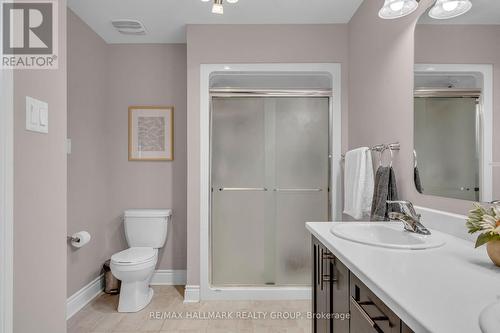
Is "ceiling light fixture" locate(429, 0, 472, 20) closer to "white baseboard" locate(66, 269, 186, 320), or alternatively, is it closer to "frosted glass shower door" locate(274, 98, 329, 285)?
"frosted glass shower door" locate(274, 98, 329, 285)

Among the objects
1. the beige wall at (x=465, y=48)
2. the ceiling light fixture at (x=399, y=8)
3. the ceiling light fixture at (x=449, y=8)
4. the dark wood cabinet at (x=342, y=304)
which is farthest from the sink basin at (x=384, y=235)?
the ceiling light fixture at (x=399, y=8)

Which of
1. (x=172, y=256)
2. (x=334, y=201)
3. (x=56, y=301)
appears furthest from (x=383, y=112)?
(x=172, y=256)

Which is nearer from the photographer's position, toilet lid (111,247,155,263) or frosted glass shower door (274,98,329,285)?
toilet lid (111,247,155,263)

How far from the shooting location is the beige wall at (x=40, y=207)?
2.99ft

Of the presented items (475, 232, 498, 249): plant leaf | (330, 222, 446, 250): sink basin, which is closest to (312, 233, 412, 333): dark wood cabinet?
(330, 222, 446, 250): sink basin

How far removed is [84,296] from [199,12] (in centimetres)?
263

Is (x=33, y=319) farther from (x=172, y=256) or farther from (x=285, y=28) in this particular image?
(x=285, y=28)

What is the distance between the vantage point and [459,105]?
47.9 inches

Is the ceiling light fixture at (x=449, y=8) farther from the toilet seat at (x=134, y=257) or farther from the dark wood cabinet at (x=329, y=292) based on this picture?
the toilet seat at (x=134, y=257)

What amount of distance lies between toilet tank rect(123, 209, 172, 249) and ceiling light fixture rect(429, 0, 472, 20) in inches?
99.5

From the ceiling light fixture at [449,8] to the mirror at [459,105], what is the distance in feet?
0.07

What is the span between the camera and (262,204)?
2664 millimetres

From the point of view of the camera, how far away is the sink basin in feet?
3.76

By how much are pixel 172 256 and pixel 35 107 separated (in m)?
2.24
